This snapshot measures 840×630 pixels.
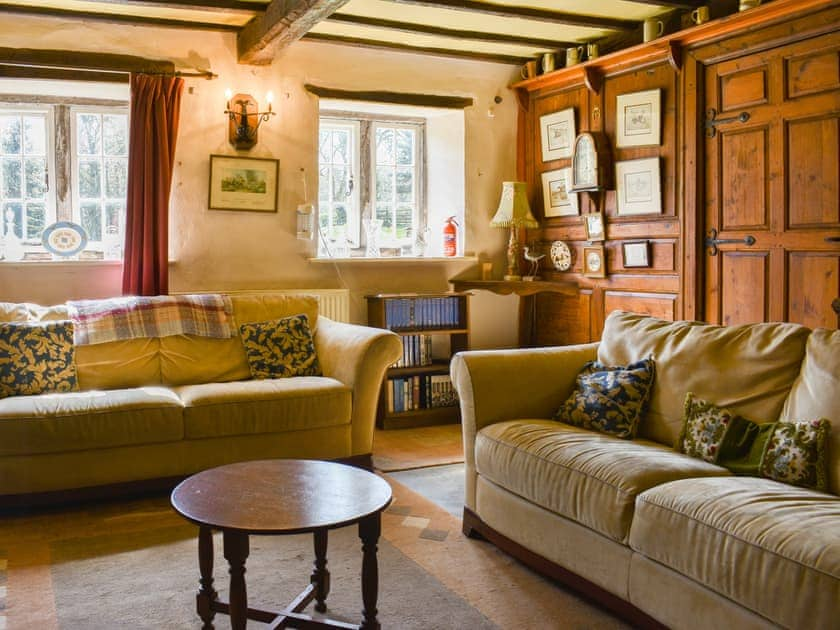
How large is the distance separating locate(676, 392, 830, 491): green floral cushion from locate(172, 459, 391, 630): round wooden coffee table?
109 cm

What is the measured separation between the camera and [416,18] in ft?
16.2

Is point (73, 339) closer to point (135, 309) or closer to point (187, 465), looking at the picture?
point (135, 309)

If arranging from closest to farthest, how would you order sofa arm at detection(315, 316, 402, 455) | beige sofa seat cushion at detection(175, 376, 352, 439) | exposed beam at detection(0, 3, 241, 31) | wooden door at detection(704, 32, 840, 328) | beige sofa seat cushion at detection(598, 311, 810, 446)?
1. beige sofa seat cushion at detection(598, 311, 810, 446)
2. beige sofa seat cushion at detection(175, 376, 352, 439)
3. wooden door at detection(704, 32, 840, 328)
4. sofa arm at detection(315, 316, 402, 455)
5. exposed beam at detection(0, 3, 241, 31)

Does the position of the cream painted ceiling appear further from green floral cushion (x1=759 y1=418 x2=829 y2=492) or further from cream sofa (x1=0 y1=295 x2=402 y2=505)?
green floral cushion (x1=759 y1=418 x2=829 y2=492)

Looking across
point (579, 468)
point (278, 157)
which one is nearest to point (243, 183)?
point (278, 157)

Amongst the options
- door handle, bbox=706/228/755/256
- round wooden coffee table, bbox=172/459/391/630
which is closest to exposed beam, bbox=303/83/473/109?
door handle, bbox=706/228/755/256

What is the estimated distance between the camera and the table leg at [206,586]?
7.80 feet

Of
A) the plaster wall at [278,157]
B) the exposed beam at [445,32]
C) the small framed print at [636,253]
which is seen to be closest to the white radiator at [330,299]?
the plaster wall at [278,157]

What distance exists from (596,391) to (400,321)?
2378 mm

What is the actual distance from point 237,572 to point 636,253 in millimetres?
3572

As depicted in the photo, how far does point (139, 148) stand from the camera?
185 inches

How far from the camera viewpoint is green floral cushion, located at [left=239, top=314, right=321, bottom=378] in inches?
169

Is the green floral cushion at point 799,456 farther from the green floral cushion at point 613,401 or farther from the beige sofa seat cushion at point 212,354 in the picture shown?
the beige sofa seat cushion at point 212,354

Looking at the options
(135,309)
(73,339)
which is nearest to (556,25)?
(135,309)
